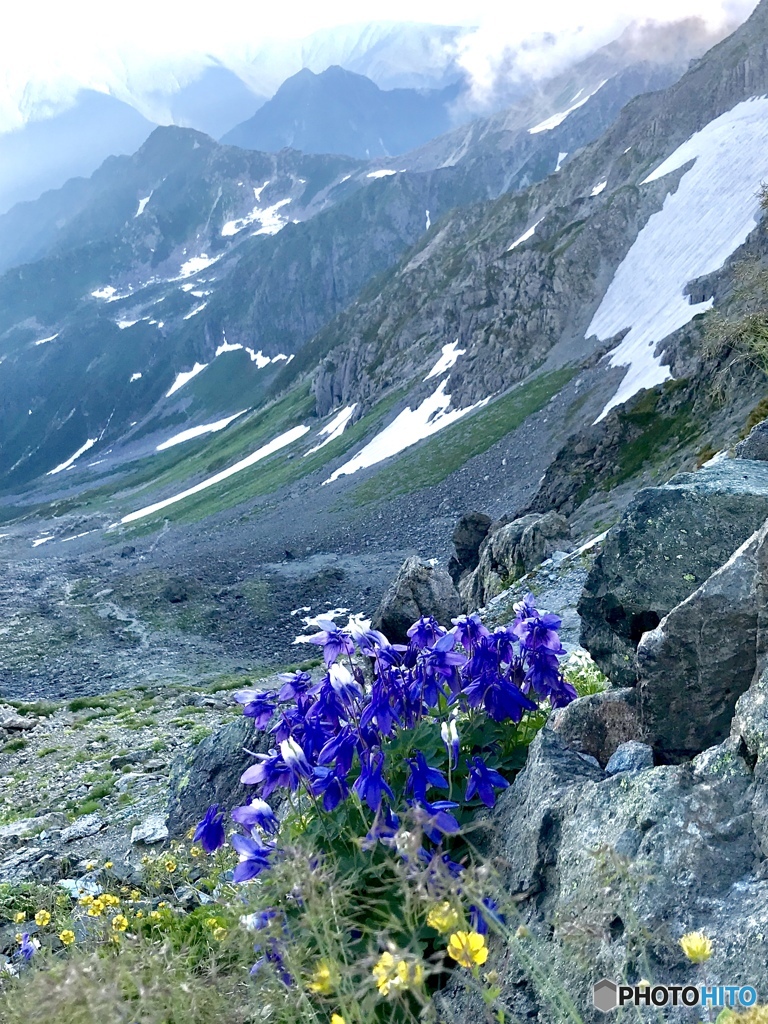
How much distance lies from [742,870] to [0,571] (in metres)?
101

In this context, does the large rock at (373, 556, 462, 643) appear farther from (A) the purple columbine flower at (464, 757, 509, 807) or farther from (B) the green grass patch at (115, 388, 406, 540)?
(B) the green grass patch at (115, 388, 406, 540)

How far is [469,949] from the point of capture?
2057 mm

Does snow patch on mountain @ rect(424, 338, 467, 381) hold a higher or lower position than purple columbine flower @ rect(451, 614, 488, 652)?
higher

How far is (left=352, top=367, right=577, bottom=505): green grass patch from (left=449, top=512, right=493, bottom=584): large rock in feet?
110

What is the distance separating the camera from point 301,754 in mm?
3467

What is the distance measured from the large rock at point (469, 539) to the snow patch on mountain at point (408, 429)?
51.7 m

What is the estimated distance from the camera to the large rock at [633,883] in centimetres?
251

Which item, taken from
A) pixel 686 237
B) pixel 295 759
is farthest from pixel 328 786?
pixel 686 237

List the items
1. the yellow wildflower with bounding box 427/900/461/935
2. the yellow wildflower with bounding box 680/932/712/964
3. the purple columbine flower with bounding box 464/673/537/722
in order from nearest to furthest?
1. the yellow wildflower with bounding box 680/932/712/964
2. the yellow wildflower with bounding box 427/900/461/935
3. the purple columbine flower with bounding box 464/673/537/722

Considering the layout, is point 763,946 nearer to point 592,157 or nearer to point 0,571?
point 0,571

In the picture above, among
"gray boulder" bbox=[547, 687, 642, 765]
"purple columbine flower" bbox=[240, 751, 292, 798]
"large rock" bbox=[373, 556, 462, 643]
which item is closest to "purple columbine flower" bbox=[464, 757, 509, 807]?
"gray boulder" bbox=[547, 687, 642, 765]

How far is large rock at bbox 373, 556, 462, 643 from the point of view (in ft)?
77.2

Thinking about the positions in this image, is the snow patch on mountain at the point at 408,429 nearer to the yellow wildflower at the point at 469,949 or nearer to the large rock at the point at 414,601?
the large rock at the point at 414,601

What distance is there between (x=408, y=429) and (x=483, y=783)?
296ft
